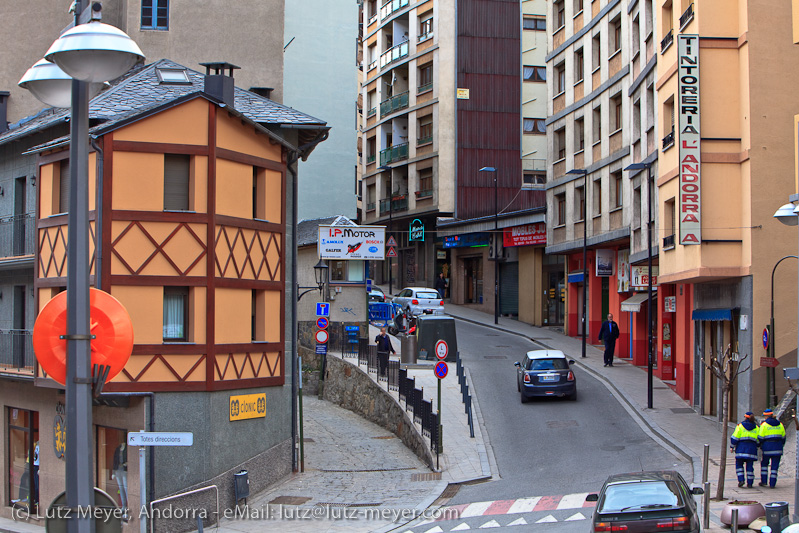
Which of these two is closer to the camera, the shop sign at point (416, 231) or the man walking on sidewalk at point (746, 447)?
the man walking on sidewalk at point (746, 447)

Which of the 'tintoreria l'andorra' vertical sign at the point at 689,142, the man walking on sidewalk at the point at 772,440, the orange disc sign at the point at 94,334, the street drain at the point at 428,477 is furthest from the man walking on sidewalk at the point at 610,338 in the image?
the orange disc sign at the point at 94,334

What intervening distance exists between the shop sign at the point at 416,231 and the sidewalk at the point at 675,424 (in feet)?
62.0

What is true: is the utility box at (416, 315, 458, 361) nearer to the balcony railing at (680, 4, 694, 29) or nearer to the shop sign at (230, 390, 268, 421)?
the shop sign at (230, 390, 268, 421)

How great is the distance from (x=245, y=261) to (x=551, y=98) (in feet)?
91.9

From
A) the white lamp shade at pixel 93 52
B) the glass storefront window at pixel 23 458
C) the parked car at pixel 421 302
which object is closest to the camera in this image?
the white lamp shade at pixel 93 52

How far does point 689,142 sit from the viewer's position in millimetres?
24094

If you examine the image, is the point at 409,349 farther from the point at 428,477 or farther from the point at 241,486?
the point at 241,486

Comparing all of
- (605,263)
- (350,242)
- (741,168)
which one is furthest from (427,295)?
(741,168)

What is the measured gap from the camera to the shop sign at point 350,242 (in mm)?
37531

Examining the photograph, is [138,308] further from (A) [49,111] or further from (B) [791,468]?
(B) [791,468]

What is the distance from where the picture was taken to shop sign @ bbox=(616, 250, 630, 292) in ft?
122

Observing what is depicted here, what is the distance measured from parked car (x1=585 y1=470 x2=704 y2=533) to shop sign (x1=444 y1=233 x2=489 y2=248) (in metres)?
39.8

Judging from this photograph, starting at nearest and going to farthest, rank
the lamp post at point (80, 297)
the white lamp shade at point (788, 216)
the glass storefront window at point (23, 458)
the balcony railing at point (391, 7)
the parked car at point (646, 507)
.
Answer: the lamp post at point (80, 297) < the parked car at point (646, 507) < the white lamp shade at point (788, 216) < the glass storefront window at point (23, 458) < the balcony railing at point (391, 7)

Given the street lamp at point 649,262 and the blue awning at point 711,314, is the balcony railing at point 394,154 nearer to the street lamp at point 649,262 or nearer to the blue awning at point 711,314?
the street lamp at point 649,262
